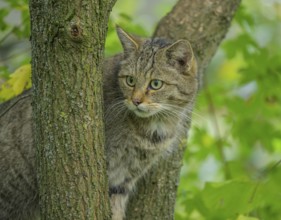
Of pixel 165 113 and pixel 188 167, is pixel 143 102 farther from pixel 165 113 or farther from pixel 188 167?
pixel 188 167

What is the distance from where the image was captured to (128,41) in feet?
14.8

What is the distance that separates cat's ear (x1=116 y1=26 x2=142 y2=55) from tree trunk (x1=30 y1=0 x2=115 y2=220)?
1245 millimetres

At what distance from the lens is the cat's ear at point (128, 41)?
450cm

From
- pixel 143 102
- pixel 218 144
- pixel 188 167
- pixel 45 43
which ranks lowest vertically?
pixel 188 167

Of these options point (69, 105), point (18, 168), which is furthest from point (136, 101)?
point (69, 105)

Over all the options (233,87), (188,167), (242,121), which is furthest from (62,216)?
(188,167)

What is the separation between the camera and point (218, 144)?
6.17m

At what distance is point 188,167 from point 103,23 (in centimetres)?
485

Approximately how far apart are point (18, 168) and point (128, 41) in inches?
48.6

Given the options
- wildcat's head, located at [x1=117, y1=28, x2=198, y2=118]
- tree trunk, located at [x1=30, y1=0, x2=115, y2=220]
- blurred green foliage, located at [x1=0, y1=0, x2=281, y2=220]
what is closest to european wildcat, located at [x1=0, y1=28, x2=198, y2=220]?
wildcat's head, located at [x1=117, y1=28, x2=198, y2=118]

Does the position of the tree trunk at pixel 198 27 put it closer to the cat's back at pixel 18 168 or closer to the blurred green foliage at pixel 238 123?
the blurred green foliage at pixel 238 123

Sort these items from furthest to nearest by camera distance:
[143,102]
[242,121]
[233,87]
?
[233,87] → [242,121] → [143,102]

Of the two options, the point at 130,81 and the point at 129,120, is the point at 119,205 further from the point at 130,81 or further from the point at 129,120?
the point at 130,81

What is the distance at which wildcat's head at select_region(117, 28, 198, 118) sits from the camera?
14.4 feet
